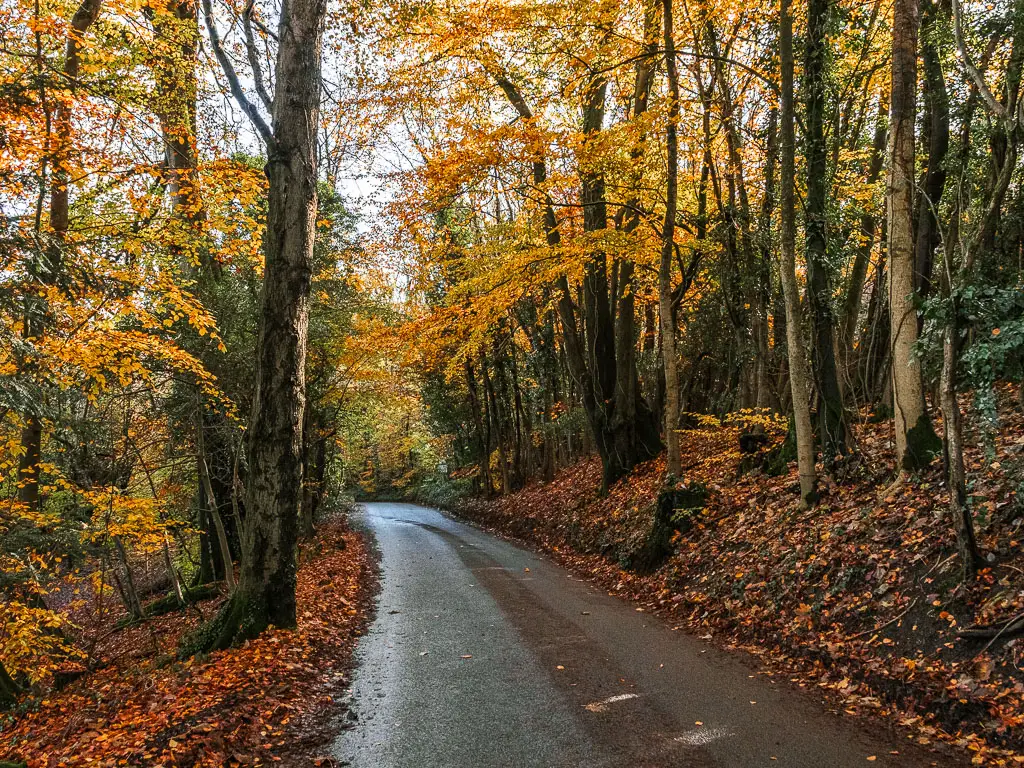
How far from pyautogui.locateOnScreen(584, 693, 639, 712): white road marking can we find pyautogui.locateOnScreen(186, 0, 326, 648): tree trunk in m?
3.96

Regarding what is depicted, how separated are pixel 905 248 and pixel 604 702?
583 centimetres

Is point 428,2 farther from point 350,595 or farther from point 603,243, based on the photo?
point 350,595

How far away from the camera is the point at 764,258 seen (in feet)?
38.9

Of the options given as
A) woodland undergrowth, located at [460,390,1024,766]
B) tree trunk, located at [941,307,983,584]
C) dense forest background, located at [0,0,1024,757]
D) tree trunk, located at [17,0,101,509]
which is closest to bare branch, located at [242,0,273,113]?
dense forest background, located at [0,0,1024,757]

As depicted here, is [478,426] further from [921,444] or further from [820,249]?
[921,444]

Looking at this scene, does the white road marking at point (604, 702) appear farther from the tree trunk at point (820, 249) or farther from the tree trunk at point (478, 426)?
the tree trunk at point (478, 426)

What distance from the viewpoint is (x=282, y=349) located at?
6.91 meters

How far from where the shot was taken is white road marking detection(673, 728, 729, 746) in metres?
4.26

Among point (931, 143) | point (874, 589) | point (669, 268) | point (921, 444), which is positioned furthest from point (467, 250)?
point (874, 589)

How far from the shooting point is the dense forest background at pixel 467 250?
21.8ft

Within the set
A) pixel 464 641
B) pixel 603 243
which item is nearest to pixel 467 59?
pixel 603 243

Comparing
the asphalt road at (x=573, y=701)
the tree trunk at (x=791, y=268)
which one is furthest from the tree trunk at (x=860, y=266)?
the asphalt road at (x=573, y=701)

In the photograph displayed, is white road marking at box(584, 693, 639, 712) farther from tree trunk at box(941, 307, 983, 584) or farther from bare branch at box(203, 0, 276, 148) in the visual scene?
bare branch at box(203, 0, 276, 148)

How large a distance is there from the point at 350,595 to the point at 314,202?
650 cm
